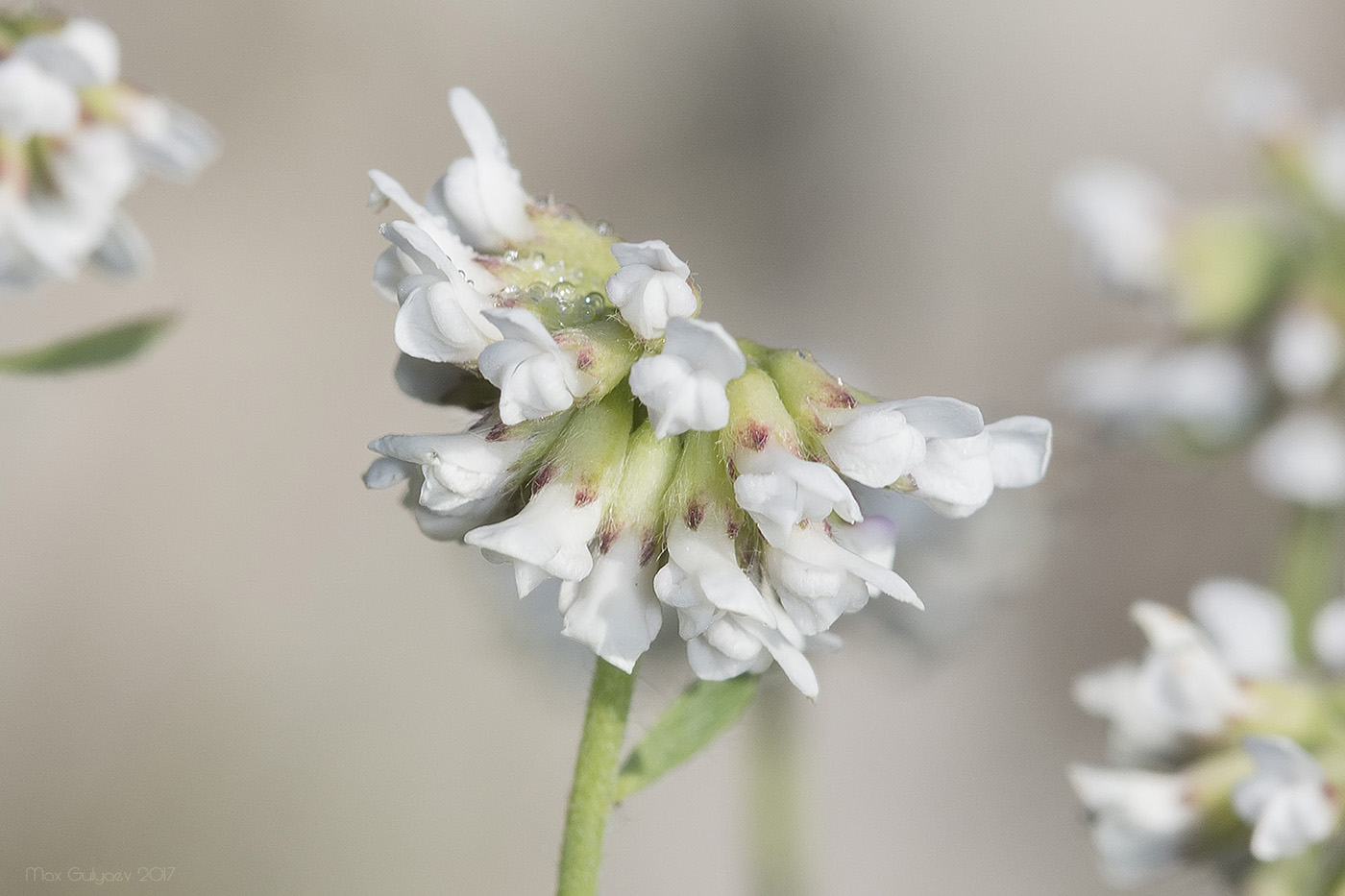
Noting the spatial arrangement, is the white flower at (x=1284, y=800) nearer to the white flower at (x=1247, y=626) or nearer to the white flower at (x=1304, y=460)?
the white flower at (x=1247, y=626)

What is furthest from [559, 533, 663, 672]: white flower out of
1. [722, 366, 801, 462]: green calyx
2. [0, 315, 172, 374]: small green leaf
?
[0, 315, 172, 374]: small green leaf

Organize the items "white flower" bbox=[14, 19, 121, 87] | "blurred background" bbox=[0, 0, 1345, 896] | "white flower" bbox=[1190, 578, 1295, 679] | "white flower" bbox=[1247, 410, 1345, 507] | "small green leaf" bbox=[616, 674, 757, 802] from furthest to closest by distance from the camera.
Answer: "blurred background" bbox=[0, 0, 1345, 896] < "white flower" bbox=[1247, 410, 1345, 507] < "white flower" bbox=[1190, 578, 1295, 679] < "white flower" bbox=[14, 19, 121, 87] < "small green leaf" bbox=[616, 674, 757, 802]

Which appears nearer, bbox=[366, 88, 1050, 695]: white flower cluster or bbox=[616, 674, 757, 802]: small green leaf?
bbox=[366, 88, 1050, 695]: white flower cluster

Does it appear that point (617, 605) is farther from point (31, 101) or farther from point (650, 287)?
point (31, 101)

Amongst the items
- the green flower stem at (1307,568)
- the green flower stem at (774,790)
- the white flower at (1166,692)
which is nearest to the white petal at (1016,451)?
the white flower at (1166,692)

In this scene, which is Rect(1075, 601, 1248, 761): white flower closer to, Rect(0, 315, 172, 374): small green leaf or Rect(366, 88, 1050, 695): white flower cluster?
Rect(366, 88, 1050, 695): white flower cluster

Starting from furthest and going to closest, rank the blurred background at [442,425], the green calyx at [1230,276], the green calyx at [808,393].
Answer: the blurred background at [442,425] → the green calyx at [1230,276] → the green calyx at [808,393]

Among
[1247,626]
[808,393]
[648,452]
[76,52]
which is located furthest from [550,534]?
[1247,626]
